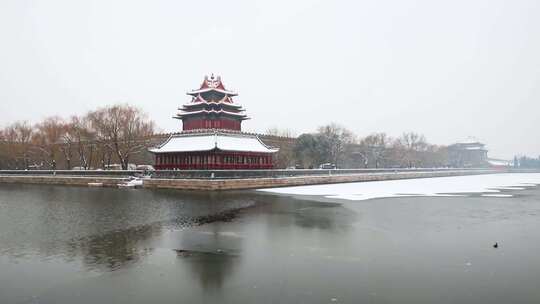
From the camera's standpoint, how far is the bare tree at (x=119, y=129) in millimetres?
64250

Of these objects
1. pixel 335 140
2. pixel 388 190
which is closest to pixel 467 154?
pixel 335 140

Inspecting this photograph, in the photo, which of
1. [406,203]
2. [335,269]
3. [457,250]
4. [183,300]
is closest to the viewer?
[183,300]

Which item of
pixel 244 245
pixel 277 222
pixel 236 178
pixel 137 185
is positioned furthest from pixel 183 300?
pixel 137 185

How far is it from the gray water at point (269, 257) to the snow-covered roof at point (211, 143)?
2774cm

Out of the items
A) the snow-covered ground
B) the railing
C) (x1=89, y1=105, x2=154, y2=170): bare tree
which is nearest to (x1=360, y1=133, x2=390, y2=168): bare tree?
the railing

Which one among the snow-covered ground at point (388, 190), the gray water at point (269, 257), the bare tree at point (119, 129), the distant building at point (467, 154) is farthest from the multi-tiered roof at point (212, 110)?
the distant building at point (467, 154)

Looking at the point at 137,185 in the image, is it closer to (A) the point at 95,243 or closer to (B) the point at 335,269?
(A) the point at 95,243

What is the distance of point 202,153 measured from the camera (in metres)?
52.7

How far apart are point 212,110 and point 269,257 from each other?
4697cm

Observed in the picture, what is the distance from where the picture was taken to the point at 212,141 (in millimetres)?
53906

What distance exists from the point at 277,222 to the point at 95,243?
914cm

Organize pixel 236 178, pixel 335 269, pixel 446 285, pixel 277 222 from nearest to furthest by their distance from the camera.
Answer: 1. pixel 446 285
2. pixel 335 269
3. pixel 277 222
4. pixel 236 178

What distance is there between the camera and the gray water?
10383mm

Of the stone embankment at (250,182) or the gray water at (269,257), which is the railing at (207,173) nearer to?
the stone embankment at (250,182)
